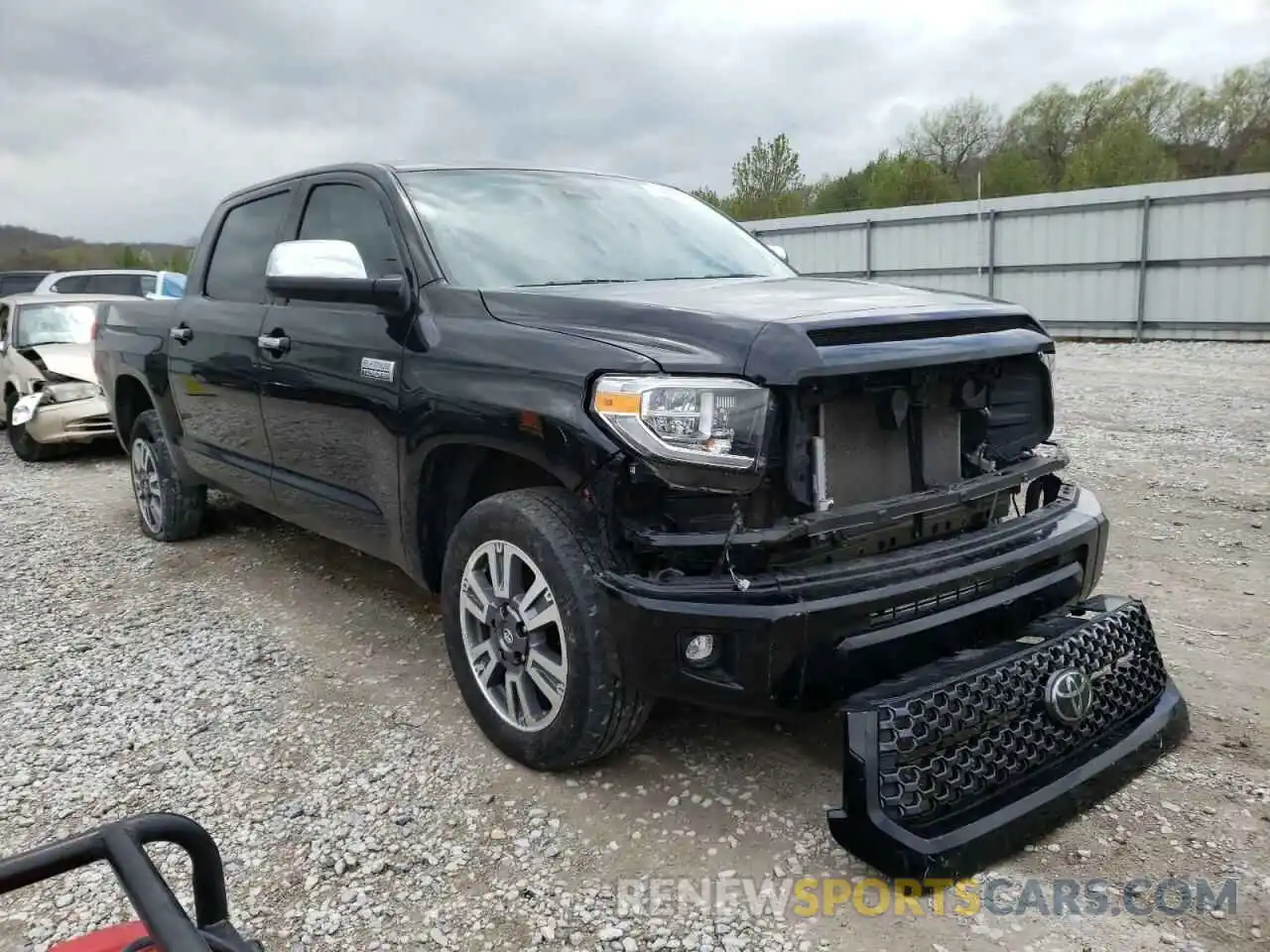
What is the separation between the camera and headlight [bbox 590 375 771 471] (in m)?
2.38

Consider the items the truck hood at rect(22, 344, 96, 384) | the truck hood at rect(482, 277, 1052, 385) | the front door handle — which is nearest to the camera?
the truck hood at rect(482, 277, 1052, 385)

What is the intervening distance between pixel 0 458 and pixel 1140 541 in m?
9.66

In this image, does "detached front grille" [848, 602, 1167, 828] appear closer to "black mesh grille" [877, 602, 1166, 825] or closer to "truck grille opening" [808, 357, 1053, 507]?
"black mesh grille" [877, 602, 1166, 825]

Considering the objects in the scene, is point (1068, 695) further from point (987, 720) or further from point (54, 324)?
point (54, 324)

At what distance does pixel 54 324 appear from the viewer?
952 centimetres

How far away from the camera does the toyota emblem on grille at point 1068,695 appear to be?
250 cm

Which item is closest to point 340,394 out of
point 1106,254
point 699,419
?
point 699,419

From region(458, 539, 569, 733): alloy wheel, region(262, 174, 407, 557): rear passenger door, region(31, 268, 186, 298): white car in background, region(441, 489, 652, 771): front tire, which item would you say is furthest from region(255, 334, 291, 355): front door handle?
region(31, 268, 186, 298): white car in background

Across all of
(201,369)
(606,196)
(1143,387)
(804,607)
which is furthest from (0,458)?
(1143,387)

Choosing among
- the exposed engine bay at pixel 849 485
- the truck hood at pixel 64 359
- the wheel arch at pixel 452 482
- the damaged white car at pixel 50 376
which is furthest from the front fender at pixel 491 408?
the truck hood at pixel 64 359

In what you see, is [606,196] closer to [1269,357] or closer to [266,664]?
[266,664]

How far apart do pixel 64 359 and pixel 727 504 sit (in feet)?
28.2

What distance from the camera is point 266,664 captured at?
3.85 meters

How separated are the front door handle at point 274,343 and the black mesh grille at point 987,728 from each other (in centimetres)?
268
